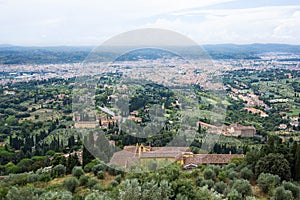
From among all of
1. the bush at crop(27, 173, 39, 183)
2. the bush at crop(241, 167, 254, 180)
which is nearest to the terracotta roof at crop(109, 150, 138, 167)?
the bush at crop(27, 173, 39, 183)

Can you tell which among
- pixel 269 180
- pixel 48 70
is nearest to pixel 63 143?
pixel 269 180

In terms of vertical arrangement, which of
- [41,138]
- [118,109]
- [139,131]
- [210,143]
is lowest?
[41,138]

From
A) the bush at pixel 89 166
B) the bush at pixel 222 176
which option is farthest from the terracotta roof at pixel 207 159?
the bush at pixel 89 166

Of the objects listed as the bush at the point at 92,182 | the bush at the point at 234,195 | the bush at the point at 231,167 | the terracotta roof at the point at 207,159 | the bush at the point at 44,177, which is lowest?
the bush at the point at 44,177

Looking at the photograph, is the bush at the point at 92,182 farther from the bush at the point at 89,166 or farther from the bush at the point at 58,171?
the bush at the point at 58,171

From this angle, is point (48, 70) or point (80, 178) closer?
point (80, 178)

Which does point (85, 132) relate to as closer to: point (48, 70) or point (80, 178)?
point (80, 178)

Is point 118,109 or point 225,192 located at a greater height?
point 118,109

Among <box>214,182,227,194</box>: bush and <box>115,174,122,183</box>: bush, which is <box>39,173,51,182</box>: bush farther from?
<box>214,182,227,194</box>: bush
